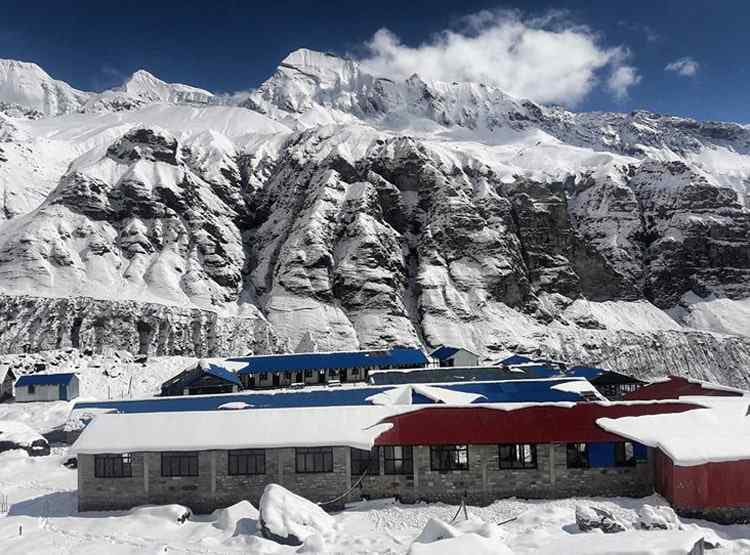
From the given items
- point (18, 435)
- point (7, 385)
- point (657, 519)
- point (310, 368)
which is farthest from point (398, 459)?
point (7, 385)

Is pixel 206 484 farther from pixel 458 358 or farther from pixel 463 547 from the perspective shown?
pixel 458 358

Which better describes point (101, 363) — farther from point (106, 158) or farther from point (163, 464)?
point (106, 158)

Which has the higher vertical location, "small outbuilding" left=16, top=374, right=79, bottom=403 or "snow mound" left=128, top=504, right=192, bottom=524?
"small outbuilding" left=16, top=374, right=79, bottom=403

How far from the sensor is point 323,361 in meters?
76.1

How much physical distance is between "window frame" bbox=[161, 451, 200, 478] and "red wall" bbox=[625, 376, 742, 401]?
120 feet

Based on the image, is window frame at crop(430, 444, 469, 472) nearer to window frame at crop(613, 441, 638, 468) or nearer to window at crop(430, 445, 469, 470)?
window at crop(430, 445, 469, 470)

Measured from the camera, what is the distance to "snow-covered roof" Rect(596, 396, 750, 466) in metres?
26.4

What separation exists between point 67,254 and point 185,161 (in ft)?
177

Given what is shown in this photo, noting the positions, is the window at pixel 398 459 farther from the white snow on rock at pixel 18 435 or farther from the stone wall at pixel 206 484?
the white snow on rock at pixel 18 435

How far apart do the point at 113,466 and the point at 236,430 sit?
6149 millimetres

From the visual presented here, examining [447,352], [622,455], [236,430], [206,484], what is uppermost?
[447,352]

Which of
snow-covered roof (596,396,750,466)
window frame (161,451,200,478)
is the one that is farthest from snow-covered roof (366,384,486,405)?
window frame (161,451,200,478)

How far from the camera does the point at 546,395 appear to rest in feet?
141

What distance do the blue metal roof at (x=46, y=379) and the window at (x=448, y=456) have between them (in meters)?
54.2
